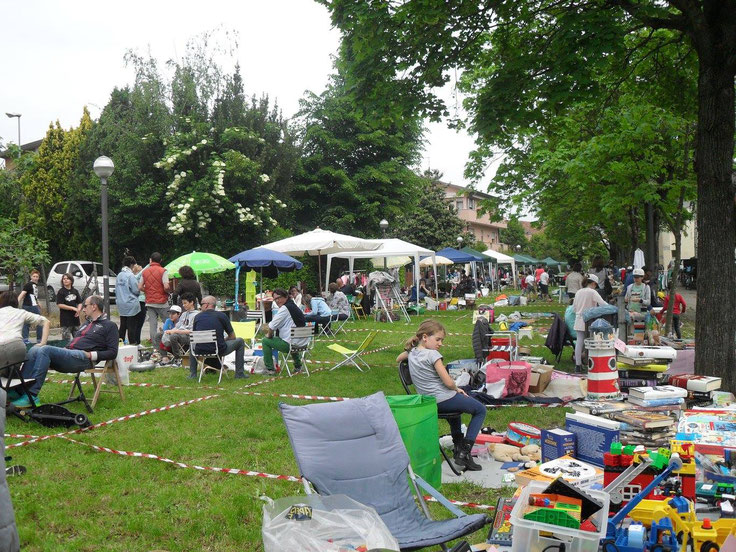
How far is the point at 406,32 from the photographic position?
8750mm

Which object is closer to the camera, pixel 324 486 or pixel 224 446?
pixel 324 486

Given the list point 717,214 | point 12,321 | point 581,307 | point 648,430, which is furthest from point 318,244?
point 648,430

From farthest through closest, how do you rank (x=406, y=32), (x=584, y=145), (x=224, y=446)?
(x=584, y=145) < (x=406, y=32) < (x=224, y=446)

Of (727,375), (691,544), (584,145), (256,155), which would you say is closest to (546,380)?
(727,375)

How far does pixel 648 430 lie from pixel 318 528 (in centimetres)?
319

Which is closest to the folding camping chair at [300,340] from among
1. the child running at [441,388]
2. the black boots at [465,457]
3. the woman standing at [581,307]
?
the woman standing at [581,307]

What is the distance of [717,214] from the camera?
751cm

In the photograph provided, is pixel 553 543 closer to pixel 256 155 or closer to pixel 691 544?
pixel 691 544

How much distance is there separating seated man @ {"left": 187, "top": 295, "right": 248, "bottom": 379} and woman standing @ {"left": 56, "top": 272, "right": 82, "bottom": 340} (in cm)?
375

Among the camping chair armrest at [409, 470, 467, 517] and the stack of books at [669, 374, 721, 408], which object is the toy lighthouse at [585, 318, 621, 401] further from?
the camping chair armrest at [409, 470, 467, 517]

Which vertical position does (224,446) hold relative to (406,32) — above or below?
below

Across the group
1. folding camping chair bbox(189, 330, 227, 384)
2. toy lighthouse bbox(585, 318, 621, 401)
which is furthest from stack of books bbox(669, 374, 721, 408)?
Result: folding camping chair bbox(189, 330, 227, 384)

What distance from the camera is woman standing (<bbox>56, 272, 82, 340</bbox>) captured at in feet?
41.2

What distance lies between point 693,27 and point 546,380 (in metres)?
4.66
